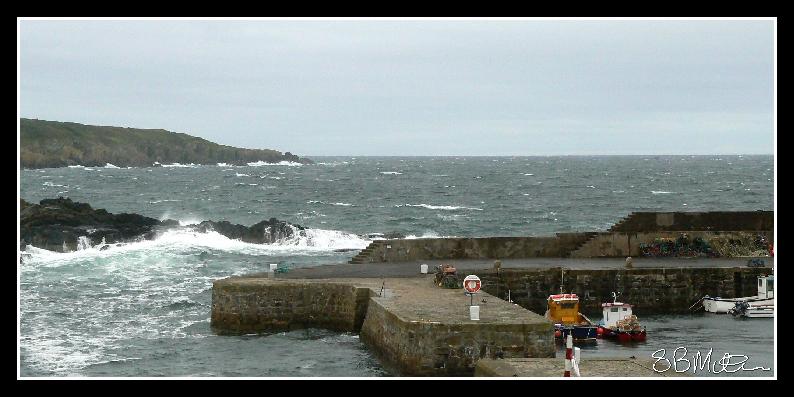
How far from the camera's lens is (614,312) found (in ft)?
107

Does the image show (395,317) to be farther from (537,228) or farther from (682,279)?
(537,228)

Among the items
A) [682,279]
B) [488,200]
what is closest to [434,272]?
[682,279]

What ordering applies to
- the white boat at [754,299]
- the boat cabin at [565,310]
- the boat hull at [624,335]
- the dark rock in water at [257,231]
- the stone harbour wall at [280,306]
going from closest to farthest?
the boat hull at [624,335]
the boat cabin at [565,310]
the stone harbour wall at [280,306]
the white boat at [754,299]
the dark rock in water at [257,231]

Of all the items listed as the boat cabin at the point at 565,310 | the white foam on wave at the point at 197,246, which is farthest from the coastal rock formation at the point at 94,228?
the boat cabin at the point at 565,310

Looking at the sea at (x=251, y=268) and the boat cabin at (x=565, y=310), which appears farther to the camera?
the boat cabin at (x=565, y=310)

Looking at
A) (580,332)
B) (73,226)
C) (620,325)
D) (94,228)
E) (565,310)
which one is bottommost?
(580,332)

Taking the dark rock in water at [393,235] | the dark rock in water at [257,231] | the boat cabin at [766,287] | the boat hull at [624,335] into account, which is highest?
the dark rock in water at [257,231]

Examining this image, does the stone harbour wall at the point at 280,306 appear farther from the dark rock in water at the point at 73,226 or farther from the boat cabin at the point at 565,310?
→ the dark rock in water at the point at 73,226

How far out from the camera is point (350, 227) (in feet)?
270

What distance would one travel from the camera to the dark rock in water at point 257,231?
65.6 m

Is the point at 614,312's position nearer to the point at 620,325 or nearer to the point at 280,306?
the point at 620,325

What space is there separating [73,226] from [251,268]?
54.9 ft

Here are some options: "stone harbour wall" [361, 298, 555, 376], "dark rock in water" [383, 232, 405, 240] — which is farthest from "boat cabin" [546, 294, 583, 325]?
"dark rock in water" [383, 232, 405, 240]

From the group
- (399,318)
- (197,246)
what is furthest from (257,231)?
(399,318)
